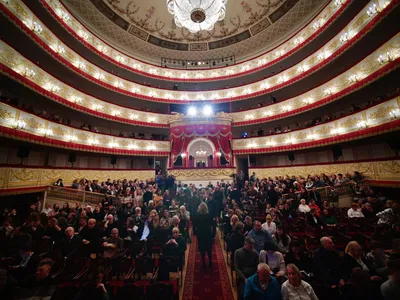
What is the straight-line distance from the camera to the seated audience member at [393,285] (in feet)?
7.24

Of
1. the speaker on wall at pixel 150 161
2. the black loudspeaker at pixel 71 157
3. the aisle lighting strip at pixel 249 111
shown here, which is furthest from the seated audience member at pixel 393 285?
the speaker on wall at pixel 150 161

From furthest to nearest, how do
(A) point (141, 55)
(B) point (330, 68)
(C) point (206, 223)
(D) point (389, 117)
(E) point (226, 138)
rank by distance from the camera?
1. (A) point (141, 55)
2. (E) point (226, 138)
3. (B) point (330, 68)
4. (D) point (389, 117)
5. (C) point (206, 223)

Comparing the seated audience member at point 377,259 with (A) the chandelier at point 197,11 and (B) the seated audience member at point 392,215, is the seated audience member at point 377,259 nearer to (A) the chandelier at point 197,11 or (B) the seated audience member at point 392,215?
(B) the seated audience member at point 392,215

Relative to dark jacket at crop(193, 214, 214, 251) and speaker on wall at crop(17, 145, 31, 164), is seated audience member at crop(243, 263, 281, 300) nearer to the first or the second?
dark jacket at crop(193, 214, 214, 251)

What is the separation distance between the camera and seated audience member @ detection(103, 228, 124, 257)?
14.0 ft

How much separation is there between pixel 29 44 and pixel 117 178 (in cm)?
1003

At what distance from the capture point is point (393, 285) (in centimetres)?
225

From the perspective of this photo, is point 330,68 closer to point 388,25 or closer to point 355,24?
point 355,24

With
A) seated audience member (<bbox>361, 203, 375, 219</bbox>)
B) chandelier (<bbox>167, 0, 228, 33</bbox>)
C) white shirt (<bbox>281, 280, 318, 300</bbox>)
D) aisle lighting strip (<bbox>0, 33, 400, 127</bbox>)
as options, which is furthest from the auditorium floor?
chandelier (<bbox>167, 0, 228, 33</bbox>)

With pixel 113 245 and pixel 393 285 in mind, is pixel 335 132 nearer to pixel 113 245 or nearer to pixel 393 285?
pixel 393 285

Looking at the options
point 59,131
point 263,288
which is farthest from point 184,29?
point 263,288

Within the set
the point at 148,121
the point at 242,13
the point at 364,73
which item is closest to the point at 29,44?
the point at 148,121

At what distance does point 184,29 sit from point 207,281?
884 inches

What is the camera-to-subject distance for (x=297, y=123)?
16.9 m
